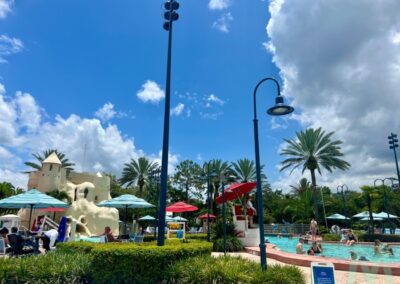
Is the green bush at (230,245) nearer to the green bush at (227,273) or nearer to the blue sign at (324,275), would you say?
the green bush at (227,273)

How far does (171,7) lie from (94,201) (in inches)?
1481

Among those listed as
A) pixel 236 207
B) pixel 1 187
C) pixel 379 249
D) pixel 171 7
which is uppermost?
pixel 171 7

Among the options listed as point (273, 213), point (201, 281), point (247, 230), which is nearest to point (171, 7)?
point (201, 281)

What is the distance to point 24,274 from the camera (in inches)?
268

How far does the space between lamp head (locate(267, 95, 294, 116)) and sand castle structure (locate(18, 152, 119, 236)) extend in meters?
34.9

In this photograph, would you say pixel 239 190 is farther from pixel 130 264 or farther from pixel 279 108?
pixel 130 264

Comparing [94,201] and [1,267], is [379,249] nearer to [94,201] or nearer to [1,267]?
[1,267]

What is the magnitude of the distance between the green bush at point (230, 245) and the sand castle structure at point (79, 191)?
25.8m

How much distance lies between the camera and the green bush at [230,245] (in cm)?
1633

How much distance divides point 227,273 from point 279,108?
13.7ft

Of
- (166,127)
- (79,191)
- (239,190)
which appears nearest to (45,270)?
(166,127)

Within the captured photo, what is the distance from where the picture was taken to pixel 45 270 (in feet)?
22.5

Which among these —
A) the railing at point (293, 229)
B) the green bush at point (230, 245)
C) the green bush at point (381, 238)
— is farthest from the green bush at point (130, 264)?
the railing at point (293, 229)

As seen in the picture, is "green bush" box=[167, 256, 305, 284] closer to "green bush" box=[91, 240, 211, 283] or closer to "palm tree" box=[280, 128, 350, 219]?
"green bush" box=[91, 240, 211, 283]
